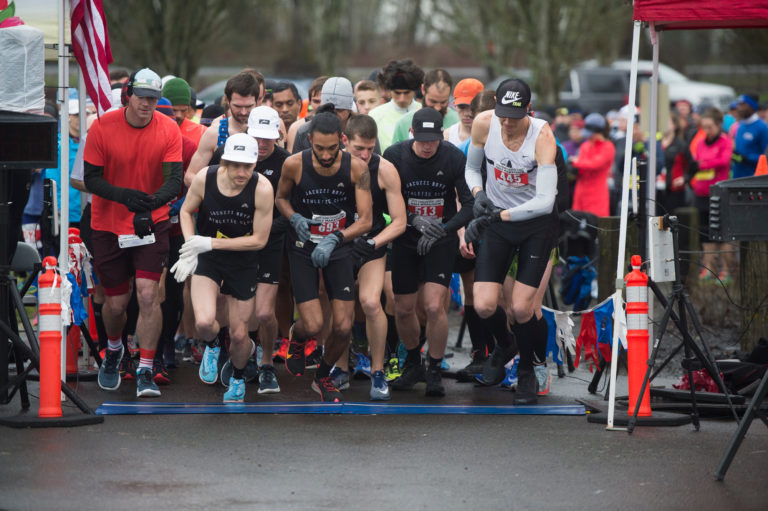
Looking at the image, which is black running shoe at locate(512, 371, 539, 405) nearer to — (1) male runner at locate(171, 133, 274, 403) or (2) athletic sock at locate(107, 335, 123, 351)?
(1) male runner at locate(171, 133, 274, 403)

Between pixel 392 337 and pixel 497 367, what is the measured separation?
91cm

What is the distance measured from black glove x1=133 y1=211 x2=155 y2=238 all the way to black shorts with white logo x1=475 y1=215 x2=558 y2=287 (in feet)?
7.97

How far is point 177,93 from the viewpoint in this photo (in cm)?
1050

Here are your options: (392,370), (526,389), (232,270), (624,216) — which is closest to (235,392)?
(232,270)

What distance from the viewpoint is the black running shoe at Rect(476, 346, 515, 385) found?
9555mm

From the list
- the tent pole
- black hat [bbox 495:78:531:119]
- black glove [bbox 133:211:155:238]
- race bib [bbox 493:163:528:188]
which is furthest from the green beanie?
the tent pole

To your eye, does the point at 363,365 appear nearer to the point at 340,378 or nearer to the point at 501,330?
the point at 340,378

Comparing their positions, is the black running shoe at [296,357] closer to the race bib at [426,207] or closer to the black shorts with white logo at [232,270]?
the black shorts with white logo at [232,270]

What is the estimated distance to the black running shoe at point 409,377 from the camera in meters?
9.37

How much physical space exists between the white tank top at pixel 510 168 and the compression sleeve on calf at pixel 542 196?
0.54 feet

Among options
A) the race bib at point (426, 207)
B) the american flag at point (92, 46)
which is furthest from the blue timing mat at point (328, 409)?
the american flag at point (92, 46)

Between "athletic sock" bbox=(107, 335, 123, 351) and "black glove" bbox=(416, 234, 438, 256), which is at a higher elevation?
"black glove" bbox=(416, 234, 438, 256)

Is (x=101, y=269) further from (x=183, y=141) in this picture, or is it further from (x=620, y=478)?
(x=620, y=478)

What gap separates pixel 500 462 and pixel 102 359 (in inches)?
168
